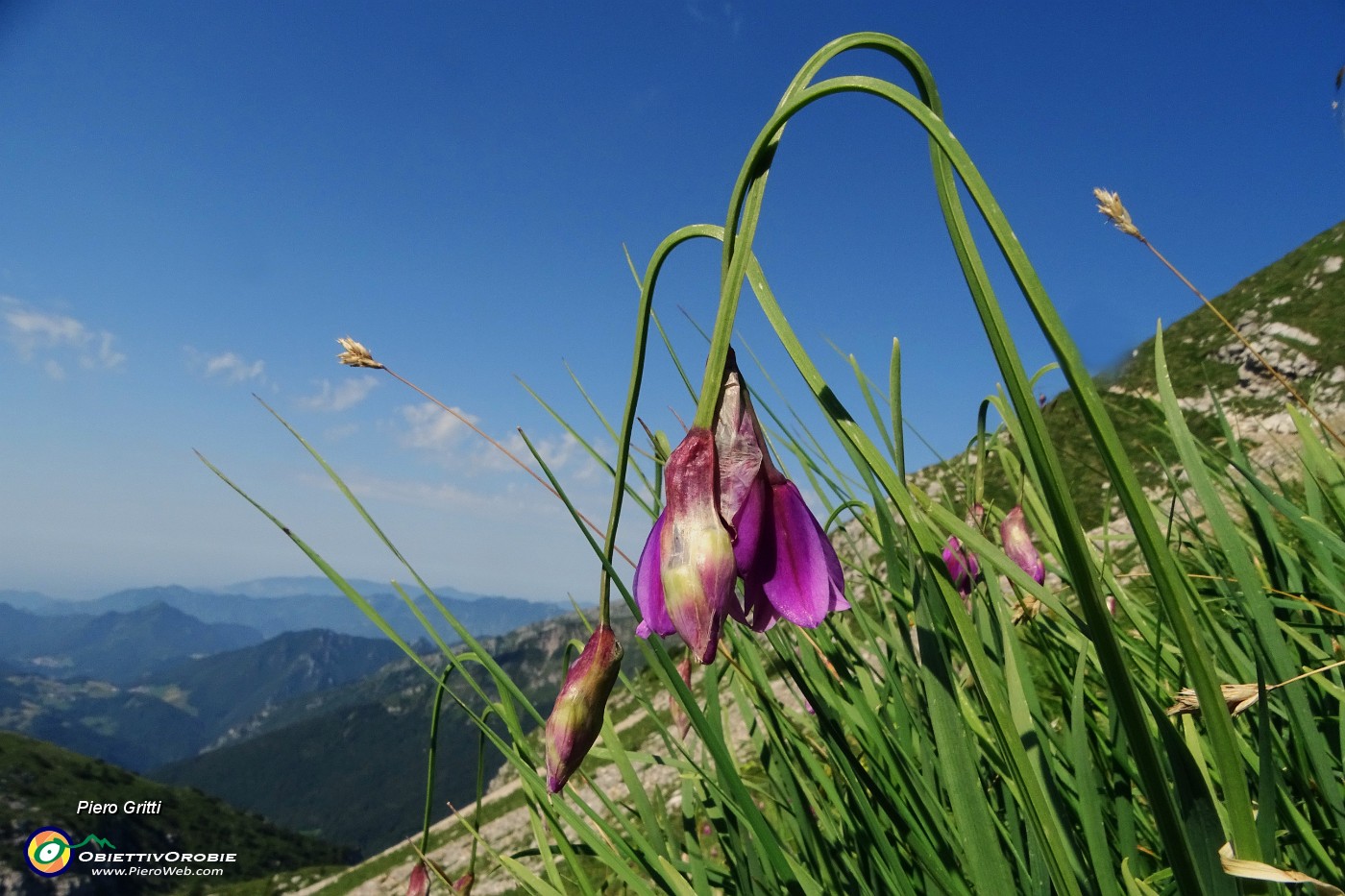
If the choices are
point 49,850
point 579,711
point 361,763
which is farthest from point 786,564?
point 361,763

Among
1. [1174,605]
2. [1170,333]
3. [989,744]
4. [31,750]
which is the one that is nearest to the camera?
[1174,605]

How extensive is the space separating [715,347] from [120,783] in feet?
271

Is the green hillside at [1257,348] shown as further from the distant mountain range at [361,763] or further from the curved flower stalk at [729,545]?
the distant mountain range at [361,763]

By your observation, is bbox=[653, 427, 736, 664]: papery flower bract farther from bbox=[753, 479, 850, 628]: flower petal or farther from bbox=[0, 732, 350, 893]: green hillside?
bbox=[0, 732, 350, 893]: green hillside

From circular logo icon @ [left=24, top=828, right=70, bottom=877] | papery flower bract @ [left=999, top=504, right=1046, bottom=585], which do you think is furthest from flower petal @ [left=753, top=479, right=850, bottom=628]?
circular logo icon @ [left=24, top=828, right=70, bottom=877]

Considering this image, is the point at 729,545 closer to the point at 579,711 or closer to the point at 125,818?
the point at 579,711

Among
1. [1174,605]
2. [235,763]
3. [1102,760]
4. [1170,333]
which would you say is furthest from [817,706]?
[235,763]

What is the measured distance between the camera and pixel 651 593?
34.9 inches

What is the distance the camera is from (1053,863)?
758 mm

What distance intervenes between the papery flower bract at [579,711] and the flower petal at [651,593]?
0.05m

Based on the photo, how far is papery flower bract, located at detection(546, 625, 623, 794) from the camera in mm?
891

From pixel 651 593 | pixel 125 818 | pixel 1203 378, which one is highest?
pixel 1203 378

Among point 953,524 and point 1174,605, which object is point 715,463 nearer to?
point 953,524

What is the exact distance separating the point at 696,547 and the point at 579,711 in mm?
281
